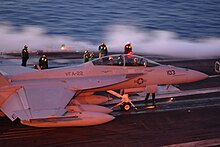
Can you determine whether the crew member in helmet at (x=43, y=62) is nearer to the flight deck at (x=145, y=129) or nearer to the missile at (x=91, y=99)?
the flight deck at (x=145, y=129)

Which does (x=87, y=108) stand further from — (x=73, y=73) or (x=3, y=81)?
(x=3, y=81)

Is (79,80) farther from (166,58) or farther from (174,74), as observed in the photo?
(166,58)

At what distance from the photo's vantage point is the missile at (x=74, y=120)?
54.3ft

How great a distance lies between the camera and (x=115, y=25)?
5838cm

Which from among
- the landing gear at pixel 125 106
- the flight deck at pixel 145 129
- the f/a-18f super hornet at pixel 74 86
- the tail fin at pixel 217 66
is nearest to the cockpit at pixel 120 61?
the f/a-18f super hornet at pixel 74 86

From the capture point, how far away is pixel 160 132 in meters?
17.5

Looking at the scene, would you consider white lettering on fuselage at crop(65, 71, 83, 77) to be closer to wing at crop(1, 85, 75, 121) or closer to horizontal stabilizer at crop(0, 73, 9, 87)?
wing at crop(1, 85, 75, 121)

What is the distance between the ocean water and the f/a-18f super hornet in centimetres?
1562

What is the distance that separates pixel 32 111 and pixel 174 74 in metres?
8.25

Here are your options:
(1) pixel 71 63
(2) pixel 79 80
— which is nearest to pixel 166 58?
(1) pixel 71 63

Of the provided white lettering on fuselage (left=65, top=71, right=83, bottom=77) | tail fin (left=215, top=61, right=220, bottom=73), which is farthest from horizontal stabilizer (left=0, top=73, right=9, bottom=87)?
tail fin (left=215, top=61, right=220, bottom=73)

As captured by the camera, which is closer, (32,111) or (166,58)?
(32,111)

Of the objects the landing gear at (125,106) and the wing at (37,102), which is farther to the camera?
the landing gear at (125,106)

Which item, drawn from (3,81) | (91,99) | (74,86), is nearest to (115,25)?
(91,99)
